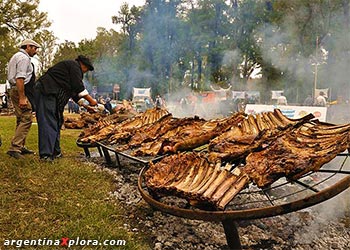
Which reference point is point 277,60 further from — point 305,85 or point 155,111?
point 155,111

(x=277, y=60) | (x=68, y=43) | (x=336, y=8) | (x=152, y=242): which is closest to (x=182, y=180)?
(x=152, y=242)

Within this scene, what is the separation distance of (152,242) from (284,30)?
86.6 ft

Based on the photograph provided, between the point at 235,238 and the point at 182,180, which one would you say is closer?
the point at 235,238

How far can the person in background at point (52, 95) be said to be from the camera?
558 centimetres

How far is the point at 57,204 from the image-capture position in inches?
145

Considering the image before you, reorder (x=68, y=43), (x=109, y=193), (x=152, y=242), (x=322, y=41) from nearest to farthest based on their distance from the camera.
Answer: (x=152, y=242) < (x=109, y=193) < (x=322, y=41) < (x=68, y=43)

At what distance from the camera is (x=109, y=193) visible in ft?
14.0

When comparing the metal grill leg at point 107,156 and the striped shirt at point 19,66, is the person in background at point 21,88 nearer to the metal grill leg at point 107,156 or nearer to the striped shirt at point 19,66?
the striped shirt at point 19,66

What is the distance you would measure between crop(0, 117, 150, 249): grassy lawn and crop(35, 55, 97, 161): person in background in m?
0.36

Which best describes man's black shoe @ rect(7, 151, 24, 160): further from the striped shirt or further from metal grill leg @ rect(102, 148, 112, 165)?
metal grill leg @ rect(102, 148, 112, 165)

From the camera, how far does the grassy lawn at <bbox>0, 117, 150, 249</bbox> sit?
3.00 m

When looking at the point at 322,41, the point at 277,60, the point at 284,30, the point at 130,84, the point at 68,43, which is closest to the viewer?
the point at 322,41

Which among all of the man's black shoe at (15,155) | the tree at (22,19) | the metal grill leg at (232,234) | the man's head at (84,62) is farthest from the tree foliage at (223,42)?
the metal grill leg at (232,234)

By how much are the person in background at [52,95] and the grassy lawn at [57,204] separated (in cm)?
36
